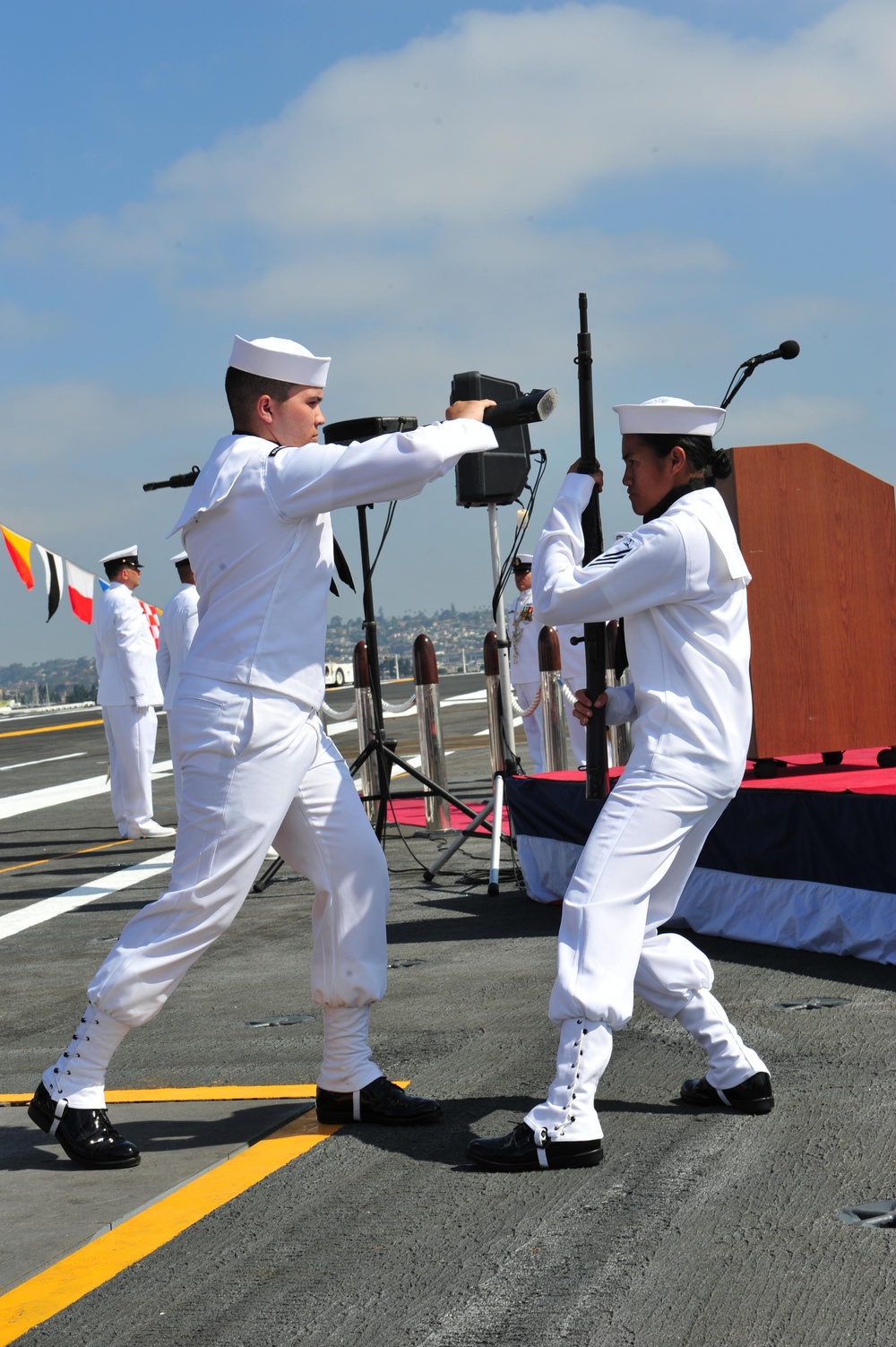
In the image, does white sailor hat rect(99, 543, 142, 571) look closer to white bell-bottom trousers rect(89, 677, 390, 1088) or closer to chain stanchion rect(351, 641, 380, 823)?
chain stanchion rect(351, 641, 380, 823)

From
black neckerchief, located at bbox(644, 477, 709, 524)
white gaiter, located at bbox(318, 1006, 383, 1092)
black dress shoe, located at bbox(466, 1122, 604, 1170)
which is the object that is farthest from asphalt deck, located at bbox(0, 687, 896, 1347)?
black neckerchief, located at bbox(644, 477, 709, 524)

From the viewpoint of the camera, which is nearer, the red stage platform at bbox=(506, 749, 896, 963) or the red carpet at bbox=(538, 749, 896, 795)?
the red stage platform at bbox=(506, 749, 896, 963)

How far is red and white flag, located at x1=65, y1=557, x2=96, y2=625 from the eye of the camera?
21766 millimetres

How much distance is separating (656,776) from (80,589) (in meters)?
19.3

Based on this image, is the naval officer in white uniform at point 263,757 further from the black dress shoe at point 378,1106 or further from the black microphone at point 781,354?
the black microphone at point 781,354

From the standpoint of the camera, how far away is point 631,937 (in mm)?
3607

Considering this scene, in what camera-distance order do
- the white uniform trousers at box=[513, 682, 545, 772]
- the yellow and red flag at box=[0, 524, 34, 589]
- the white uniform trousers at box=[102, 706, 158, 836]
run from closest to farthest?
the white uniform trousers at box=[102, 706, 158, 836] < the white uniform trousers at box=[513, 682, 545, 772] < the yellow and red flag at box=[0, 524, 34, 589]

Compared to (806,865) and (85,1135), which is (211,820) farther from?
(806,865)

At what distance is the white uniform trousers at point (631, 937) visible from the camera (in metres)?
3.52

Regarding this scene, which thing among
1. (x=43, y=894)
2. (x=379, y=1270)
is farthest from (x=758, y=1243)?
(x=43, y=894)

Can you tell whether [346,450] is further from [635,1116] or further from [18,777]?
[18,777]

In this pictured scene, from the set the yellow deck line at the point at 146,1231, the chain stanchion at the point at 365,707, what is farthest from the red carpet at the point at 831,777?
the chain stanchion at the point at 365,707

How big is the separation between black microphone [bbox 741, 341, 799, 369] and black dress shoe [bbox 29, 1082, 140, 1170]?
10.3 feet

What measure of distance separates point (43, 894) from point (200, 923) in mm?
6098
